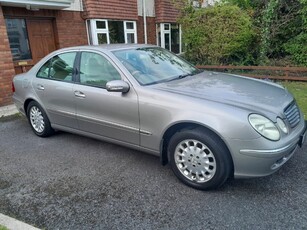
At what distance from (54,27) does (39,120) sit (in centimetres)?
521

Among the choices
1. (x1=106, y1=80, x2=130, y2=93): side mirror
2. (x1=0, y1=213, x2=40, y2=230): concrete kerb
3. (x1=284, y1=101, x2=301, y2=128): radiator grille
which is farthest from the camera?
(x1=106, y1=80, x2=130, y2=93): side mirror

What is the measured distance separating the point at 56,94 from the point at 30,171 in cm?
120

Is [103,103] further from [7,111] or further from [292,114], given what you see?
[7,111]

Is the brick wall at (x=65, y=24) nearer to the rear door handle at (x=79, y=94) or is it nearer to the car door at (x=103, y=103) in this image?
the car door at (x=103, y=103)

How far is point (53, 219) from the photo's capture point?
2.53 m

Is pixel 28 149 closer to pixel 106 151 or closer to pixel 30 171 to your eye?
pixel 30 171

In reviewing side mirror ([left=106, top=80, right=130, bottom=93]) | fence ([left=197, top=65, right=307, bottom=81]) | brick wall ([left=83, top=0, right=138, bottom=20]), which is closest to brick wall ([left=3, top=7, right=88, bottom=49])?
brick wall ([left=83, top=0, right=138, bottom=20])

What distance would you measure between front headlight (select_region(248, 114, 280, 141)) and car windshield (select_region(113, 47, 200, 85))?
1268 mm

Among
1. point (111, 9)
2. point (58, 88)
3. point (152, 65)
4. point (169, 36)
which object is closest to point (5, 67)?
point (58, 88)

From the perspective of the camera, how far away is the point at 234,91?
303 centimetres

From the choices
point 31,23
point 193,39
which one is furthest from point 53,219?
point 193,39

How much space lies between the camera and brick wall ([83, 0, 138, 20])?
369 inches

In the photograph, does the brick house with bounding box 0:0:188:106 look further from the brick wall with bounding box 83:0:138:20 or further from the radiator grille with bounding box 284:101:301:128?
the radiator grille with bounding box 284:101:301:128

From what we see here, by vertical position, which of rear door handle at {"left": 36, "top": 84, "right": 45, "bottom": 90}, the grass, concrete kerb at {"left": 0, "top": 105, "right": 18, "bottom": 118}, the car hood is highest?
the car hood
